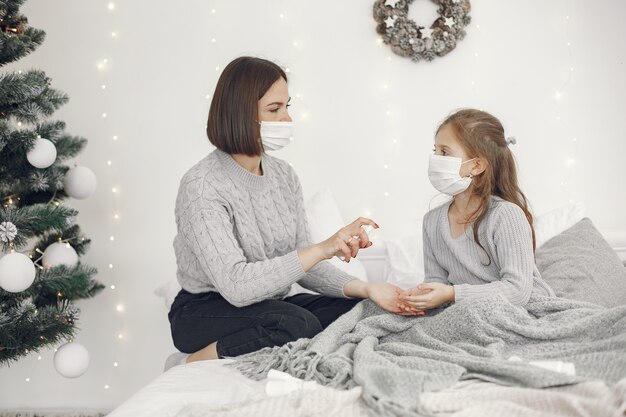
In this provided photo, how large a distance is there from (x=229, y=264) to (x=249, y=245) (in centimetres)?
18

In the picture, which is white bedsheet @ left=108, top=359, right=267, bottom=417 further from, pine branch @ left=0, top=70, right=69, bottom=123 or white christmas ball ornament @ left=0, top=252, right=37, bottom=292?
pine branch @ left=0, top=70, right=69, bottom=123

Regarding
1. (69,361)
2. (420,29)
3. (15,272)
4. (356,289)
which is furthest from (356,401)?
(420,29)

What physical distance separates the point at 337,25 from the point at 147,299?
1.48 meters

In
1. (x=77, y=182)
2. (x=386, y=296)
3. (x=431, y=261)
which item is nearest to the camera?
(x=386, y=296)

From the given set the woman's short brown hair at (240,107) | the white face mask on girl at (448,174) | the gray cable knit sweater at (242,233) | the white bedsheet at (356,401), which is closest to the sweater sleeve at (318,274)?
the gray cable knit sweater at (242,233)

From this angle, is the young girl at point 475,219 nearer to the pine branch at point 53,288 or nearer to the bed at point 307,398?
the bed at point 307,398

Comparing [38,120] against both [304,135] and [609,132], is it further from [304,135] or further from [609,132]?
[609,132]

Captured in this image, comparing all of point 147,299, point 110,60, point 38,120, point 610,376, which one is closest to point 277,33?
point 110,60

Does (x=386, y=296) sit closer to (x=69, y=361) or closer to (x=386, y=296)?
(x=386, y=296)

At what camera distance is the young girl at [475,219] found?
180 cm

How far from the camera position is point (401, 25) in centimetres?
278

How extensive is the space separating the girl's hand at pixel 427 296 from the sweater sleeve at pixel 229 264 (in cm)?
31

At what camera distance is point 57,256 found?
226cm

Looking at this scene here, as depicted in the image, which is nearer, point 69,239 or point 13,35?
point 13,35
